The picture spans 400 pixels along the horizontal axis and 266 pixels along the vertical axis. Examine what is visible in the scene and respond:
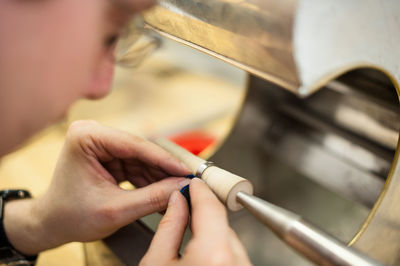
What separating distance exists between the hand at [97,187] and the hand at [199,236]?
0.16ft

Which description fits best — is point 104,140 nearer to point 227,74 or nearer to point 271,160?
point 271,160

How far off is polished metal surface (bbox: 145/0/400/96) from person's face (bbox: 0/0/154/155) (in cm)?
8

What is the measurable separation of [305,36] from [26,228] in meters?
0.49

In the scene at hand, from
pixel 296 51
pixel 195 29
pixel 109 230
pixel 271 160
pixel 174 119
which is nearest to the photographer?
pixel 296 51

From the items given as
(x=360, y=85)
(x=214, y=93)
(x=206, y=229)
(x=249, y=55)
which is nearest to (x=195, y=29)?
(x=249, y=55)

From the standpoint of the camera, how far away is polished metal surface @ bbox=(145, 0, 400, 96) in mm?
264

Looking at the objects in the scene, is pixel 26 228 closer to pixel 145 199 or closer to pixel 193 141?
pixel 145 199

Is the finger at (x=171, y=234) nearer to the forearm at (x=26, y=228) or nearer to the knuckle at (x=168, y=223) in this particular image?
the knuckle at (x=168, y=223)

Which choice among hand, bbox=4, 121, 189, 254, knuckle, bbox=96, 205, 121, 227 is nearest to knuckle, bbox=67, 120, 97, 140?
hand, bbox=4, 121, 189, 254

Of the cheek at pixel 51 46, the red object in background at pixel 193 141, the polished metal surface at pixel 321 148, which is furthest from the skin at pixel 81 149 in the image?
the red object in background at pixel 193 141

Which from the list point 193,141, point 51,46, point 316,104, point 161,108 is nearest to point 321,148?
point 316,104

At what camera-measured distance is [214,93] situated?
151 centimetres

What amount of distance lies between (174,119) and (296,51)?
106 centimetres

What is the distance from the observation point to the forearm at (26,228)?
1.77ft
